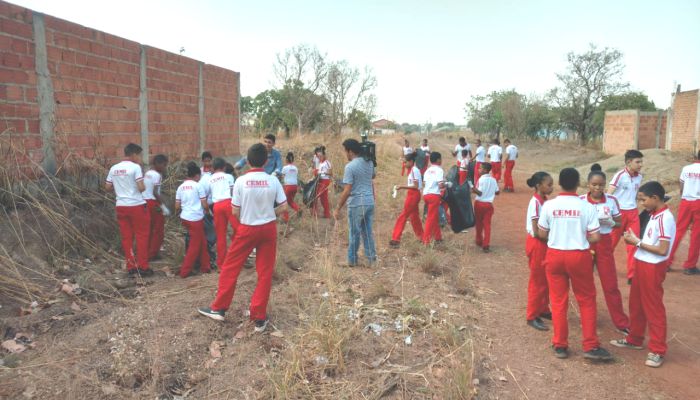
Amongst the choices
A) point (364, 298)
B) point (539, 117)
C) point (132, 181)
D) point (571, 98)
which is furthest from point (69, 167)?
point (539, 117)

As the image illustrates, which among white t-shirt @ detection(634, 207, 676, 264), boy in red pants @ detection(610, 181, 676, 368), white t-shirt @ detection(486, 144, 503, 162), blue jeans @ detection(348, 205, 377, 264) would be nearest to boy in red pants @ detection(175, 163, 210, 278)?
blue jeans @ detection(348, 205, 377, 264)

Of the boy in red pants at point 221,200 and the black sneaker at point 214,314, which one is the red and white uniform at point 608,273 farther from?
the boy in red pants at point 221,200

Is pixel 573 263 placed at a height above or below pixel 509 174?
below

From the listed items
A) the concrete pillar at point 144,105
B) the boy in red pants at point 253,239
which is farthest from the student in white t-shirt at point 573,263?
the concrete pillar at point 144,105

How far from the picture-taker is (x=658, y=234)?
156 inches

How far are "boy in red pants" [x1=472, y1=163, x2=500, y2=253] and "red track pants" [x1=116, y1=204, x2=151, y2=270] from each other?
4.85 m

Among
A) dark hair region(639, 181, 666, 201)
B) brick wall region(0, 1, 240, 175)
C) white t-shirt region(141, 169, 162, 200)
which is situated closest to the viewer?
dark hair region(639, 181, 666, 201)

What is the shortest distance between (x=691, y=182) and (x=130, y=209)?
770cm

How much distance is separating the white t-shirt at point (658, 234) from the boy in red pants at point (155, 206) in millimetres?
5320

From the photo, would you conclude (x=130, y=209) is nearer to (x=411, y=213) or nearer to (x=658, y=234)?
(x=411, y=213)

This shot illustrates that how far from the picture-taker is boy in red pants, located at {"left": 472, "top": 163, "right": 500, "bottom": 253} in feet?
24.1

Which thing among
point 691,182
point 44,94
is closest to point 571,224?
point 691,182

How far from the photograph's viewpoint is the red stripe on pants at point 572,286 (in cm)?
395

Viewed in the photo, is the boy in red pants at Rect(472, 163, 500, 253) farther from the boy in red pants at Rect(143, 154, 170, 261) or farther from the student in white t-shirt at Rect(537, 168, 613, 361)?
the boy in red pants at Rect(143, 154, 170, 261)
